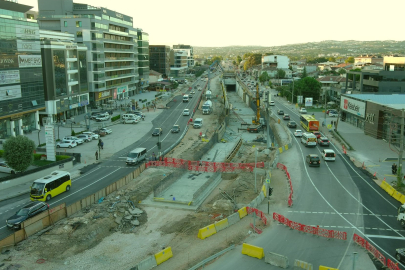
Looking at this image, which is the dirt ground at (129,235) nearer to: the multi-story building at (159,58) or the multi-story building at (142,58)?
the multi-story building at (142,58)

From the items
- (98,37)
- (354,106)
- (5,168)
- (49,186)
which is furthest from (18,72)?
(354,106)

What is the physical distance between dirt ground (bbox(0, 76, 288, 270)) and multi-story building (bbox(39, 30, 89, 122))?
35.4m

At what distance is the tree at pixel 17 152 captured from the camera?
2980 cm

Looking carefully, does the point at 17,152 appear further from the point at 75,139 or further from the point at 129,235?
the point at 75,139

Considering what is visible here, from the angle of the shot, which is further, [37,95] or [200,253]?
[37,95]

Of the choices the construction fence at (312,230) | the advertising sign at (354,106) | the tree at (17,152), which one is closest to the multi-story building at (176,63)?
the advertising sign at (354,106)

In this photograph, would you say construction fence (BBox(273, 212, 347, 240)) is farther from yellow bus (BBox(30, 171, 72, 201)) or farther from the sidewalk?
the sidewalk

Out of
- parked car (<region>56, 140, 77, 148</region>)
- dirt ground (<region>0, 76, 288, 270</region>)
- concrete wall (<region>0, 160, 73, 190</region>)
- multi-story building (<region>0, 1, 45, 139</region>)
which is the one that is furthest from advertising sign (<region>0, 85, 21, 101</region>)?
dirt ground (<region>0, 76, 288, 270</region>)

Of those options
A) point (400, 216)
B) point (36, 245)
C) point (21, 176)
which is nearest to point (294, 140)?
point (400, 216)

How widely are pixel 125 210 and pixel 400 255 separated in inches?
640

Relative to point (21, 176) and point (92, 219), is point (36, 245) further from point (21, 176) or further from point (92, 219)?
point (21, 176)

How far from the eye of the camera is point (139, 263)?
16281 mm

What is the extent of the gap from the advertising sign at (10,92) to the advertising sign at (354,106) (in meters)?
48.0

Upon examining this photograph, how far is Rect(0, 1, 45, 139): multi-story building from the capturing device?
145 feet
